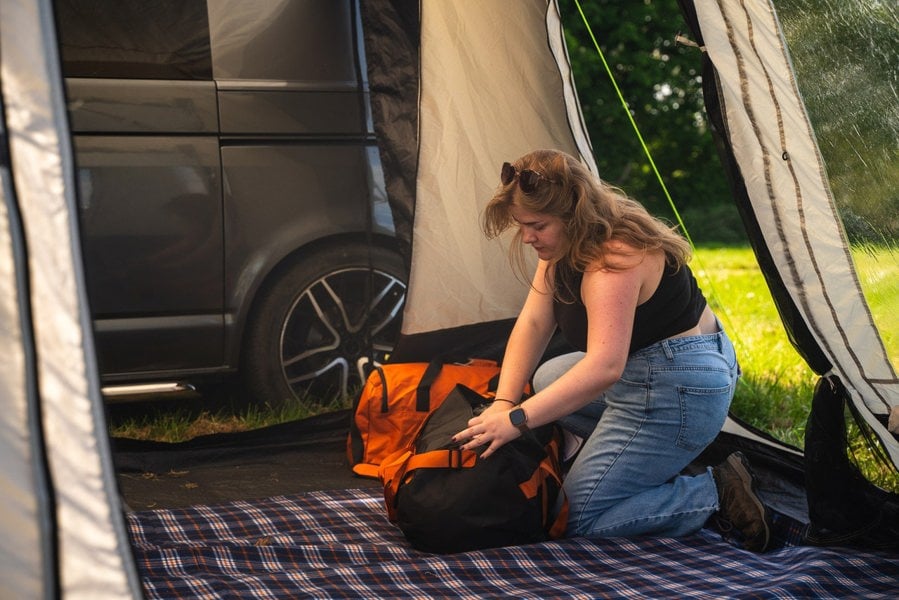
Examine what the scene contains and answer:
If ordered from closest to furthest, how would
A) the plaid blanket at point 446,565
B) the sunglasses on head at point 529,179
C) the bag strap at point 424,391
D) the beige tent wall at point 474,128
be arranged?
the plaid blanket at point 446,565 → the sunglasses on head at point 529,179 → the bag strap at point 424,391 → the beige tent wall at point 474,128

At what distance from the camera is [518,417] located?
116 inches

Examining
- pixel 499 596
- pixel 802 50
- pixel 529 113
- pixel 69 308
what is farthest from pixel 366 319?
pixel 69 308

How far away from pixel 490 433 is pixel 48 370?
1.46 meters

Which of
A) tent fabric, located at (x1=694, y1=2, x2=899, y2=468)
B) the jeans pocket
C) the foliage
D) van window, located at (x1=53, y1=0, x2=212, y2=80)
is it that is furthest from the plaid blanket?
the foliage

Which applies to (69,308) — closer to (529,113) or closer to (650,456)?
(650,456)

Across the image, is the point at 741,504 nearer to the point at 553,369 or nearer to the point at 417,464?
the point at 553,369

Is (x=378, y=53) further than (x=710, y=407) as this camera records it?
Yes

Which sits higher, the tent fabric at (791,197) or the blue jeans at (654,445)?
the tent fabric at (791,197)

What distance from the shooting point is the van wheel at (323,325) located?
397cm

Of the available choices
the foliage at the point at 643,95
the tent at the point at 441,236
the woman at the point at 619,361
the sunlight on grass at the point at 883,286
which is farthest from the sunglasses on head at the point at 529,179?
the foliage at the point at 643,95

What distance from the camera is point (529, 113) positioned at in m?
3.88

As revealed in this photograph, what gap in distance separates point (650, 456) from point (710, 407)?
210 mm

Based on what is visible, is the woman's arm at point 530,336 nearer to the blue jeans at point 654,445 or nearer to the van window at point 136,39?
the blue jeans at point 654,445

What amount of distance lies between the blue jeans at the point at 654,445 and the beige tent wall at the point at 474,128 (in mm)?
925
